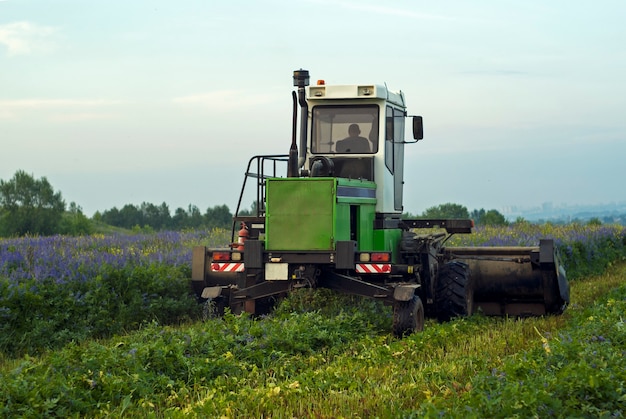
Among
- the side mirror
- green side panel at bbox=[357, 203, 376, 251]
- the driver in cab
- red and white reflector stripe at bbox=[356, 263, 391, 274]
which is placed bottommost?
red and white reflector stripe at bbox=[356, 263, 391, 274]

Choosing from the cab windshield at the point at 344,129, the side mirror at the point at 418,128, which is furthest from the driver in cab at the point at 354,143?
the side mirror at the point at 418,128

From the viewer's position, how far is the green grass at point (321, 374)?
6598mm

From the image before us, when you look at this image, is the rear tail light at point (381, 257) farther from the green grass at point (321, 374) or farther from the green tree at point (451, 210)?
the green tree at point (451, 210)

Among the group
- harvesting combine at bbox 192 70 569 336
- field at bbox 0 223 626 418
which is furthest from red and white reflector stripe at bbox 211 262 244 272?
field at bbox 0 223 626 418

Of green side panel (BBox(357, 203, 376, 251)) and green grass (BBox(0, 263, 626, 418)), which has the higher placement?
green side panel (BBox(357, 203, 376, 251))

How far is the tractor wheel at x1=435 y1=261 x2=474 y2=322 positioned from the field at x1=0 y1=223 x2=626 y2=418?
359 millimetres

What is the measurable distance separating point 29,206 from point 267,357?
139 ft

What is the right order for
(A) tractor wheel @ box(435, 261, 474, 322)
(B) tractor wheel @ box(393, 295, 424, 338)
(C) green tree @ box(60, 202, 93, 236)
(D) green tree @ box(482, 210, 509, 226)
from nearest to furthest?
(B) tractor wheel @ box(393, 295, 424, 338), (A) tractor wheel @ box(435, 261, 474, 322), (C) green tree @ box(60, 202, 93, 236), (D) green tree @ box(482, 210, 509, 226)

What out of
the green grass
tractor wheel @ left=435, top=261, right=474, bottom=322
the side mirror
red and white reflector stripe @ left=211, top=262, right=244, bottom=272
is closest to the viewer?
the green grass

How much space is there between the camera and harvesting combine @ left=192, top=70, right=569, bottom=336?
38.3 feet

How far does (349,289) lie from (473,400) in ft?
17.8

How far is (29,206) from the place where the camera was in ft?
161

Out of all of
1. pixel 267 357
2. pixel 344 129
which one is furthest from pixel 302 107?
pixel 267 357

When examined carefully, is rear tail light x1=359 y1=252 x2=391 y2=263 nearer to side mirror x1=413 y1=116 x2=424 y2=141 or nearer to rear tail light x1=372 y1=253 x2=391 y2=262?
rear tail light x1=372 y1=253 x2=391 y2=262
